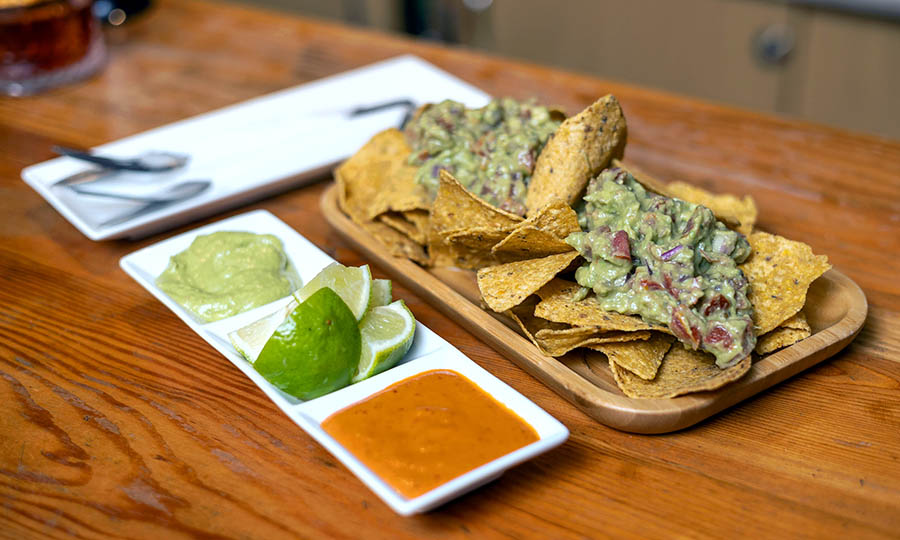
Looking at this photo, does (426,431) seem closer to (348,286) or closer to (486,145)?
(348,286)

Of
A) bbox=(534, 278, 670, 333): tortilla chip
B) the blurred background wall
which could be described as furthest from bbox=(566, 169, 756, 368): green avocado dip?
the blurred background wall

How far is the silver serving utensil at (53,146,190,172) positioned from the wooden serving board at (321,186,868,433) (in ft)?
1.99

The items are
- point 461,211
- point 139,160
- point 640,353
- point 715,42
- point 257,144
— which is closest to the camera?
point 640,353

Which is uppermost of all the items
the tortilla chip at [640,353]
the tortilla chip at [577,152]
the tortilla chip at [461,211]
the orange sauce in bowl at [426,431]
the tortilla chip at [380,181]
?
the tortilla chip at [577,152]

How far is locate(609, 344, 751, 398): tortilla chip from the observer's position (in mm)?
1255

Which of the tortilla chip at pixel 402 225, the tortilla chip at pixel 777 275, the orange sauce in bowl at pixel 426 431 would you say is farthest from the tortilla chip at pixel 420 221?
the tortilla chip at pixel 777 275

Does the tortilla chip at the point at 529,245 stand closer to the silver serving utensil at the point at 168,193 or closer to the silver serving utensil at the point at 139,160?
the silver serving utensil at the point at 168,193

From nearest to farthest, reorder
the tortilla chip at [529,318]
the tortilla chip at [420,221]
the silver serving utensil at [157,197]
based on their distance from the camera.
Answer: the tortilla chip at [529,318] < the tortilla chip at [420,221] < the silver serving utensil at [157,197]

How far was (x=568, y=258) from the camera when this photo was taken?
4.71 ft

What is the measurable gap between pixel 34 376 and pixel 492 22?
3122 mm

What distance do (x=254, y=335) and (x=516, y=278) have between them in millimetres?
426

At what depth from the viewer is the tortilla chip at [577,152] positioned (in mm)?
1535

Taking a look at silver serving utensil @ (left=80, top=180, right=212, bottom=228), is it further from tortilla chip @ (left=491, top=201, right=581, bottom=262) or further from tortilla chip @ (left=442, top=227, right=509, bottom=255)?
tortilla chip @ (left=491, top=201, right=581, bottom=262)

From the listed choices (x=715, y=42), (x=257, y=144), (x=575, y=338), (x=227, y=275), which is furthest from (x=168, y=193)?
(x=715, y=42)
